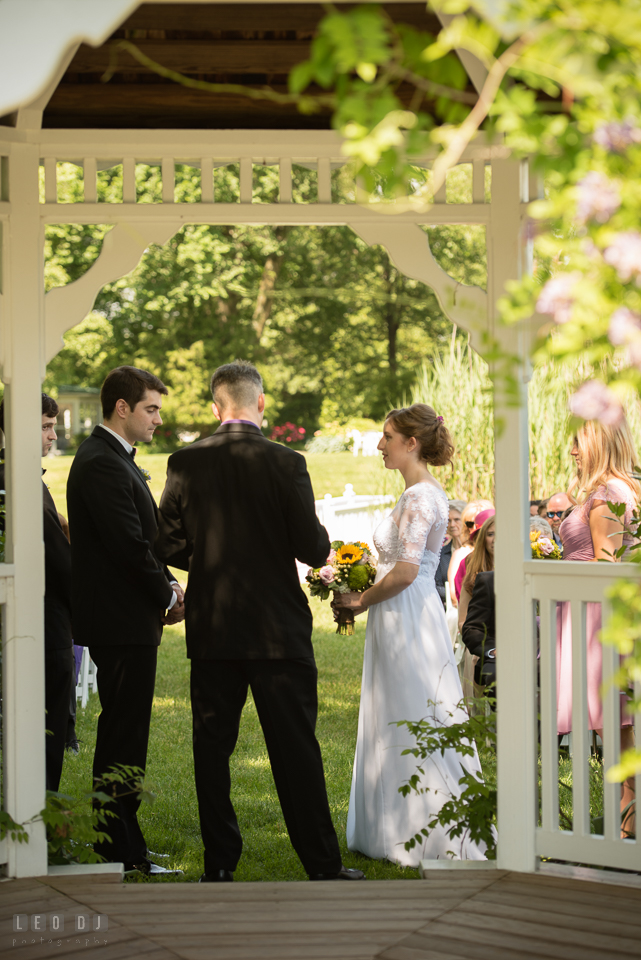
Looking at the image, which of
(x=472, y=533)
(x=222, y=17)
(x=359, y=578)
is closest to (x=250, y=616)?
(x=359, y=578)

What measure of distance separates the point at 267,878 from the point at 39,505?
77.1 inches

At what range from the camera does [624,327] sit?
1.36 m

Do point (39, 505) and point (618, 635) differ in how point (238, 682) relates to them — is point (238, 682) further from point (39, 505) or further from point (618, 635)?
point (618, 635)

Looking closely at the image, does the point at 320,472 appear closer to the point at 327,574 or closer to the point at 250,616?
the point at 327,574

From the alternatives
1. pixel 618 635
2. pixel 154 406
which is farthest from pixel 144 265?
pixel 618 635

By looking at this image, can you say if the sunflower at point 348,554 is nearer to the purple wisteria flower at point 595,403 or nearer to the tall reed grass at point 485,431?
the purple wisteria flower at point 595,403

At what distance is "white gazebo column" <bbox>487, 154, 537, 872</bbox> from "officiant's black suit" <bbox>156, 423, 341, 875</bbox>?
0.68 m

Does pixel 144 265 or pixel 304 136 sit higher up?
pixel 144 265

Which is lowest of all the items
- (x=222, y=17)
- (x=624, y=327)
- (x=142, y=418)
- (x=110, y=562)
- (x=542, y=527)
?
(x=110, y=562)

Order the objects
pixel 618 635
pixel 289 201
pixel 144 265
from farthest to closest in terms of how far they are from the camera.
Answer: pixel 144 265
pixel 289 201
pixel 618 635

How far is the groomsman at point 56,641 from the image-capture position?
3.95 metres

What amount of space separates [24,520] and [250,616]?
900mm

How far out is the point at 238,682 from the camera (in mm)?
3615

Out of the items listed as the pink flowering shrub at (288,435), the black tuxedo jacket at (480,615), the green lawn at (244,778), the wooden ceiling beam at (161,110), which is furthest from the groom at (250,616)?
the pink flowering shrub at (288,435)
